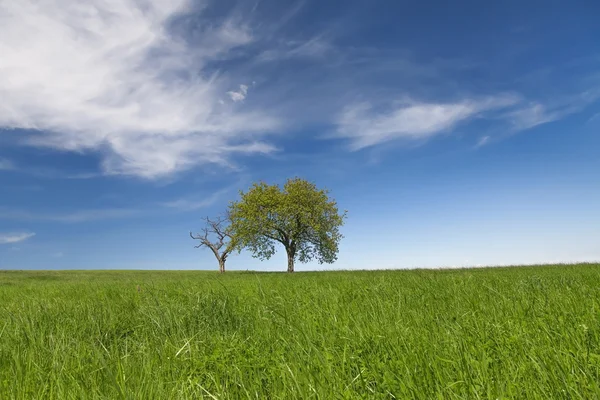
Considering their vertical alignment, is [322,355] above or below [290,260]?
below

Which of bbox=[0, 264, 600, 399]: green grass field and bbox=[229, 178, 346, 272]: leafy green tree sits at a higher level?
bbox=[229, 178, 346, 272]: leafy green tree

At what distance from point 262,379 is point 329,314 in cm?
237

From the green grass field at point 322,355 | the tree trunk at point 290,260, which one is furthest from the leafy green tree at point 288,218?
the green grass field at point 322,355

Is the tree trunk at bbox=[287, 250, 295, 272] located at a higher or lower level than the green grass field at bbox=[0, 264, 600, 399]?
higher

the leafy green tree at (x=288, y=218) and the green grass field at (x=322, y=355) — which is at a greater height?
the leafy green tree at (x=288, y=218)

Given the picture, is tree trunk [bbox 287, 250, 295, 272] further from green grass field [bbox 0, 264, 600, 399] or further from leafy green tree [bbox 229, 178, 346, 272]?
green grass field [bbox 0, 264, 600, 399]

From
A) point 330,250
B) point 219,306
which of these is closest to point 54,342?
point 219,306

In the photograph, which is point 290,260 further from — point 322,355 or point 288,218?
point 322,355

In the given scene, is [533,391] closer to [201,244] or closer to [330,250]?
[330,250]

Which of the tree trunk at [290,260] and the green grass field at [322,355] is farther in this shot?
the tree trunk at [290,260]

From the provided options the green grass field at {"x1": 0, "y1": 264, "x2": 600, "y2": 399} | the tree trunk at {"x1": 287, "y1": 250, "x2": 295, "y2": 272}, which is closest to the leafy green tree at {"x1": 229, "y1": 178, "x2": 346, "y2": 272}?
the tree trunk at {"x1": 287, "y1": 250, "x2": 295, "y2": 272}

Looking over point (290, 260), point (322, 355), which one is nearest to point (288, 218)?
point (290, 260)

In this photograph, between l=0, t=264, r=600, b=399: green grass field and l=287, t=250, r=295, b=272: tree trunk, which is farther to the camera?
l=287, t=250, r=295, b=272: tree trunk

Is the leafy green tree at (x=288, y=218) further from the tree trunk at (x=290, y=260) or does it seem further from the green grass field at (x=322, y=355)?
the green grass field at (x=322, y=355)
